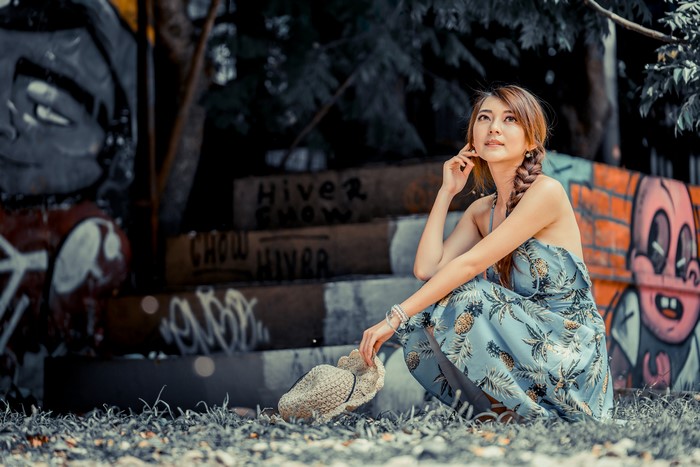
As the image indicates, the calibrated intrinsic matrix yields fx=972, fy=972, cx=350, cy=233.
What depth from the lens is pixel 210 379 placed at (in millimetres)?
5629

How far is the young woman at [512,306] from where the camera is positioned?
13.1ft

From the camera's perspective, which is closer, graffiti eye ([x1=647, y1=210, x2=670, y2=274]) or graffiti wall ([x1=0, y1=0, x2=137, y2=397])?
graffiti wall ([x1=0, y1=0, x2=137, y2=397])

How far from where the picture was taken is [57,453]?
3527 mm

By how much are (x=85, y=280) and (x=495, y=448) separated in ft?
15.0

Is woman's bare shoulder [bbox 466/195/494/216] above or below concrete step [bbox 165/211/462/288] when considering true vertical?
above

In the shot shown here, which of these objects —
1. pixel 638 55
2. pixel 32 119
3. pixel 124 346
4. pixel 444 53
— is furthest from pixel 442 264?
pixel 638 55

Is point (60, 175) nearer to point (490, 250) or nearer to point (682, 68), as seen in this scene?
point (490, 250)

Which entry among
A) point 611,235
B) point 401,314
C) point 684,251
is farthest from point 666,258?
point 401,314

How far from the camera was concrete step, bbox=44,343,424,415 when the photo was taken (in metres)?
5.42

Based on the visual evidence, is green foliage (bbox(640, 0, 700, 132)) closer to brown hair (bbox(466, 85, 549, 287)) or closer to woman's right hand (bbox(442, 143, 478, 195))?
brown hair (bbox(466, 85, 549, 287))

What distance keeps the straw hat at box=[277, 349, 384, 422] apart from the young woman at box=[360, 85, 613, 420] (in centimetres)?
9

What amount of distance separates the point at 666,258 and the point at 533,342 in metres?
3.49

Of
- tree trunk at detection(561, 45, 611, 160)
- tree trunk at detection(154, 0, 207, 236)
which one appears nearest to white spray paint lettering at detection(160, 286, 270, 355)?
tree trunk at detection(154, 0, 207, 236)

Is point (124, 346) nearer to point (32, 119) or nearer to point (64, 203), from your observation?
point (64, 203)
